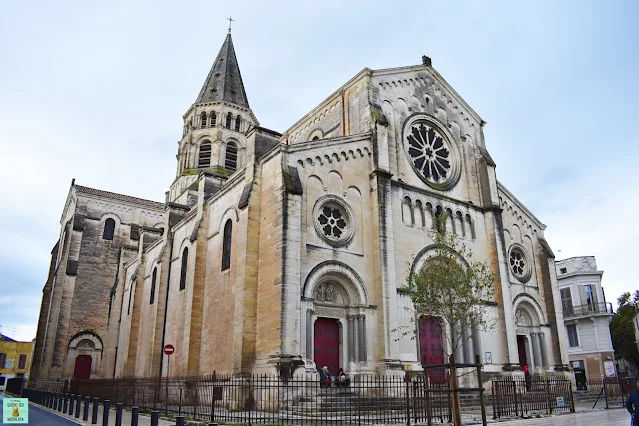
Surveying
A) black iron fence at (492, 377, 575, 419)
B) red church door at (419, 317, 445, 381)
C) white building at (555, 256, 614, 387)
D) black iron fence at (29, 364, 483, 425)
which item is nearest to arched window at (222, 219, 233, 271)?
black iron fence at (29, 364, 483, 425)

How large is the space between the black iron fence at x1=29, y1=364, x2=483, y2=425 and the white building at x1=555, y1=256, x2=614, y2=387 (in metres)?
23.7

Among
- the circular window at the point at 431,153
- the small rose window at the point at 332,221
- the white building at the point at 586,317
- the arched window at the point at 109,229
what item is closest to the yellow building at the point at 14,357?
the arched window at the point at 109,229

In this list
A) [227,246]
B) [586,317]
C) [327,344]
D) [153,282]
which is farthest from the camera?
[586,317]

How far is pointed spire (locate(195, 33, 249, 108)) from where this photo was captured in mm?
46062

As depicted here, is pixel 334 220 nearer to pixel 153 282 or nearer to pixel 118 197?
pixel 153 282

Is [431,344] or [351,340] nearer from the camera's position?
[351,340]

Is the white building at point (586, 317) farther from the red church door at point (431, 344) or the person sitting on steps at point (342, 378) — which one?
the person sitting on steps at point (342, 378)

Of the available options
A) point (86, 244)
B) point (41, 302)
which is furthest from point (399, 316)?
point (41, 302)

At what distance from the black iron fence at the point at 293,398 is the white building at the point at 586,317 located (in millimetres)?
23730

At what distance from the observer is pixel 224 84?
4669 centimetres

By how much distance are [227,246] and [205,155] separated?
23215 millimetres

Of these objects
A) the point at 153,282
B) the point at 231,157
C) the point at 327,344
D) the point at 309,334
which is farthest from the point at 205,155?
the point at 309,334

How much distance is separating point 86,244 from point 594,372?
3974cm

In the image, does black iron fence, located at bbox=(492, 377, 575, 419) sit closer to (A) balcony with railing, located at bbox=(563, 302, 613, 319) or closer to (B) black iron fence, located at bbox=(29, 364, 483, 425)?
(B) black iron fence, located at bbox=(29, 364, 483, 425)
